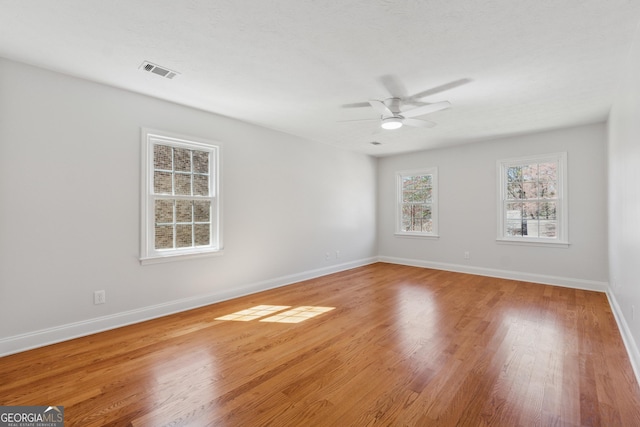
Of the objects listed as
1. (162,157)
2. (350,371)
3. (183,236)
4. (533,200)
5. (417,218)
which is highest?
(162,157)

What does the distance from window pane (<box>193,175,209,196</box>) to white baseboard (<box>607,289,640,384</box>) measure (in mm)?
4452

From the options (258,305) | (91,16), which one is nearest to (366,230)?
(258,305)

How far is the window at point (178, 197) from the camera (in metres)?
3.37

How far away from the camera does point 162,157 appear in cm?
354

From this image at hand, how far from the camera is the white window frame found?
20.1ft

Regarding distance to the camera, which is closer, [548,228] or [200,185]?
[200,185]

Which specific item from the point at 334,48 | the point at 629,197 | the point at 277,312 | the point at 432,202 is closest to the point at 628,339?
the point at 629,197

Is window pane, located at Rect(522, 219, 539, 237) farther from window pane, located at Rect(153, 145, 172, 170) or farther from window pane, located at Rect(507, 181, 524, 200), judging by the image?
window pane, located at Rect(153, 145, 172, 170)

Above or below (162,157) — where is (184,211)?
below

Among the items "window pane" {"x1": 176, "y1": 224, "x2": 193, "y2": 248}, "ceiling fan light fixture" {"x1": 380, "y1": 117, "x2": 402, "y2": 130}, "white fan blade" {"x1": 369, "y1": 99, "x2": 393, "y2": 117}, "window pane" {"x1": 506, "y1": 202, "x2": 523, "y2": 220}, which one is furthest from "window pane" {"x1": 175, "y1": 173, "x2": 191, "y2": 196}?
"window pane" {"x1": 506, "y1": 202, "x2": 523, "y2": 220}

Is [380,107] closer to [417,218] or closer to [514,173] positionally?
[514,173]

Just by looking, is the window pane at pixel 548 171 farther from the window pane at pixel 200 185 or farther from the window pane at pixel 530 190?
the window pane at pixel 200 185

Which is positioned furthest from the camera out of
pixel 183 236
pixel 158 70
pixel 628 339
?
pixel 183 236

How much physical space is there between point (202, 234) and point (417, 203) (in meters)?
4.55
